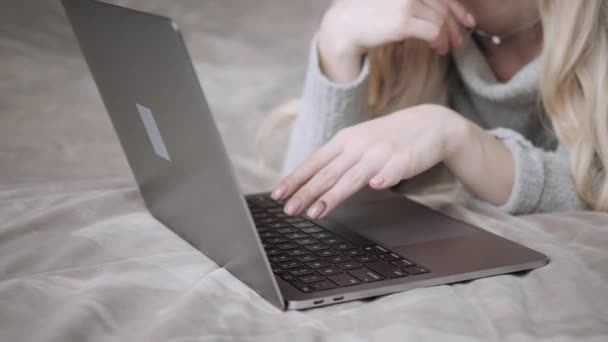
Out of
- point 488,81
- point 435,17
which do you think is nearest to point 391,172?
point 435,17

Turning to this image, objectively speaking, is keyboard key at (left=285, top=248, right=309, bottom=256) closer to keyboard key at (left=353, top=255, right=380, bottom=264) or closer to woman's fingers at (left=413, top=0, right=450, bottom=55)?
keyboard key at (left=353, top=255, right=380, bottom=264)

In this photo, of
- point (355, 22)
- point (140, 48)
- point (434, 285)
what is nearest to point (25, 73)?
point (355, 22)

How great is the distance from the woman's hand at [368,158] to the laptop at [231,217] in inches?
1.5

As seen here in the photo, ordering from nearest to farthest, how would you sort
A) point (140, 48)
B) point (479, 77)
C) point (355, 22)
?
1. point (140, 48)
2. point (355, 22)
3. point (479, 77)

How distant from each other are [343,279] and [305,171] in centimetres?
20

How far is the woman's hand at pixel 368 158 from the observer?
0.86 metres

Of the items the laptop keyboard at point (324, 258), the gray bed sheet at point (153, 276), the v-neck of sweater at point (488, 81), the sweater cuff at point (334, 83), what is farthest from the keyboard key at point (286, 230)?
the v-neck of sweater at point (488, 81)

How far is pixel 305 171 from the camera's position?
89cm

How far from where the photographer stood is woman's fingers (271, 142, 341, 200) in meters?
0.87

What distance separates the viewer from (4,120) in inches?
53.6

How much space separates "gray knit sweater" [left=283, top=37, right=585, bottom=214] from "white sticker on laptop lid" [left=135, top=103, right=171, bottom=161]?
43cm

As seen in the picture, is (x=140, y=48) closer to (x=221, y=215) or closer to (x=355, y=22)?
(x=221, y=215)

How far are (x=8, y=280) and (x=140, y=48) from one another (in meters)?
0.23

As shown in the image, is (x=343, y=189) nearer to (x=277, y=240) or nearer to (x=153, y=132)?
(x=277, y=240)
